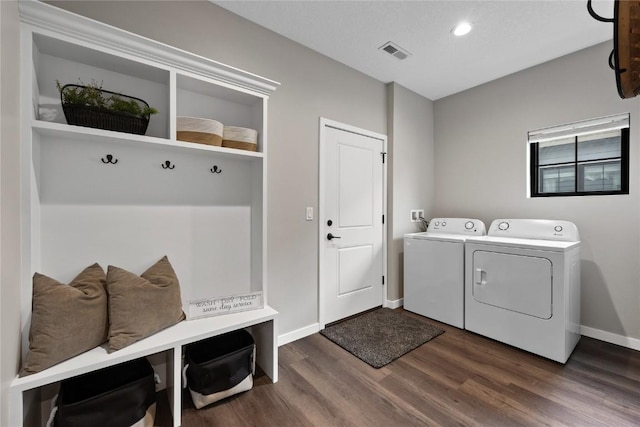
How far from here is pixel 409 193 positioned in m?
3.36

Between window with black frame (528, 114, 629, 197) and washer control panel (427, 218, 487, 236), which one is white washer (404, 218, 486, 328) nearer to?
washer control panel (427, 218, 487, 236)

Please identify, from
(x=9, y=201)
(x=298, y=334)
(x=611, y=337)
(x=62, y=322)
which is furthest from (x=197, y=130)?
(x=611, y=337)

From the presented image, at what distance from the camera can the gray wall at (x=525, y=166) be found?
2297 millimetres

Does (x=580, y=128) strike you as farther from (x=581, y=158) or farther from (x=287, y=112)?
(x=287, y=112)

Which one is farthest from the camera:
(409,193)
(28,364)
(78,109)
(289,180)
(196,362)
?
(409,193)

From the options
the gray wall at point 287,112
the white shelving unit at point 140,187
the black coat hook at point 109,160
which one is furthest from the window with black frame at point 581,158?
the black coat hook at point 109,160

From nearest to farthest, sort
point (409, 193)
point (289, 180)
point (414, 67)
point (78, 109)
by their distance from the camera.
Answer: point (78, 109) < point (289, 180) < point (414, 67) < point (409, 193)

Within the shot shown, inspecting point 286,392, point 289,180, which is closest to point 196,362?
point 286,392

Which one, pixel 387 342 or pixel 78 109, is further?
pixel 387 342

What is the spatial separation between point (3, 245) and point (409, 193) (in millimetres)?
3298

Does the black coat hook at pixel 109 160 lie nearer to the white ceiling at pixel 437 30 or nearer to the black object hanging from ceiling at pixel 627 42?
the white ceiling at pixel 437 30

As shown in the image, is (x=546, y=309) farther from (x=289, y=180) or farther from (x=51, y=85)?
(x=51, y=85)

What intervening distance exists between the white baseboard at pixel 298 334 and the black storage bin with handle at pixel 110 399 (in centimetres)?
103

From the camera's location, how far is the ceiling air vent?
7.97 feet
